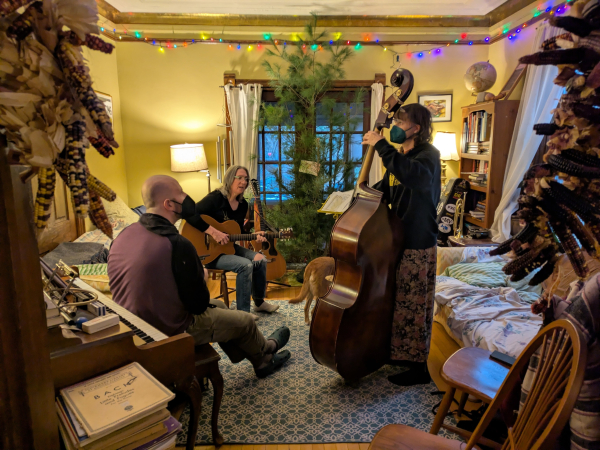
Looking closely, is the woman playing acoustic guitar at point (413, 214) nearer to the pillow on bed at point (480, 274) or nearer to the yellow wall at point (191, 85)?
the pillow on bed at point (480, 274)

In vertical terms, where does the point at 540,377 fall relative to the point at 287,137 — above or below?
below

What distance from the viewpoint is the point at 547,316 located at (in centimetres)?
101

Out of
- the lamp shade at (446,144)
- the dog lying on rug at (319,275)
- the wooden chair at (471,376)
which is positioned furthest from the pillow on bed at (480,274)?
the lamp shade at (446,144)

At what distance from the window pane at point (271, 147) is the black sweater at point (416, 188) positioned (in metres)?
2.92

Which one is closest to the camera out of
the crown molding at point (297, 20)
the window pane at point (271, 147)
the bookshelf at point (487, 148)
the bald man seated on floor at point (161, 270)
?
the bald man seated on floor at point (161, 270)

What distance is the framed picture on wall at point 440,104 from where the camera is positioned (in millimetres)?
4930

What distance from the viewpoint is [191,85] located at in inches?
192

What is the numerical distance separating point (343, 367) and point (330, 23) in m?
4.14

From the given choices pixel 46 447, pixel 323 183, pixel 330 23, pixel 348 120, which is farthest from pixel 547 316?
pixel 330 23

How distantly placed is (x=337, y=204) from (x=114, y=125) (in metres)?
2.91

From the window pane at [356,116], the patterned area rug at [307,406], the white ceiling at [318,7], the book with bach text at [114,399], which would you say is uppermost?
the white ceiling at [318,7]

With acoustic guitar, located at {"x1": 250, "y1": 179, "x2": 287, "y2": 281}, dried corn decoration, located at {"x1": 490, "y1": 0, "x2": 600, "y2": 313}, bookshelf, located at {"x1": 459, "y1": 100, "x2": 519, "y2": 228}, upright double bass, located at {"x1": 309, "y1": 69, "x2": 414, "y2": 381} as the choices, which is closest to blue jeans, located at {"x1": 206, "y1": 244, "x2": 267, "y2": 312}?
acoustic guitar, located at {"x1": 250, "y1": 179, "x2": 287, "y2": 281}

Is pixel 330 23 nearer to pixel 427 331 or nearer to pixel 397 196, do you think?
pixel 397 196

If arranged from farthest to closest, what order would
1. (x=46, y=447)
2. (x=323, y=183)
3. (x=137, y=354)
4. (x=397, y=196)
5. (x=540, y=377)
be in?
(x=323, y=183) → (x=397, y=196) → (x=137, y=354) → (x=540, y=377) → (x=46, y=447)
